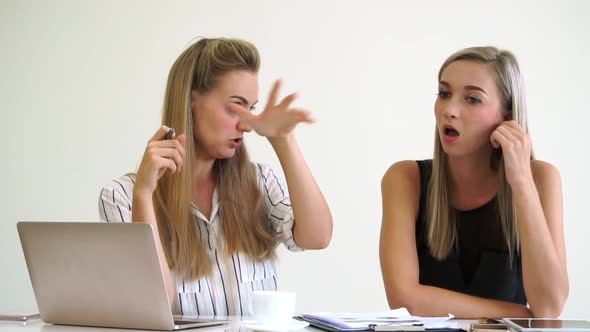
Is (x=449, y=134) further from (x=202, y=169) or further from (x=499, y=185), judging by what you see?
(x=202, y=169)

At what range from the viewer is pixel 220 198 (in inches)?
87.2

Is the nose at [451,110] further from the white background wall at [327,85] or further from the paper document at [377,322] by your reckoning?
the white background wall at [327,85]

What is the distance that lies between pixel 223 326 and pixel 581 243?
2.54 m

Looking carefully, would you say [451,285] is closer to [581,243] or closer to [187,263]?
[187,263]

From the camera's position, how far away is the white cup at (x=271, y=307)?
4.99 ft

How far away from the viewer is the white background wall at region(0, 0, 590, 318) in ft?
12.2

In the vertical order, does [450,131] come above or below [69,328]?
above

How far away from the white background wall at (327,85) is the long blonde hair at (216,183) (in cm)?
146

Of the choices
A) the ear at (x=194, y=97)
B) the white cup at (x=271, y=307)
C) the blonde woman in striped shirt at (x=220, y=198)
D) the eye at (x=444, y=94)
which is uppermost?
the eye at (x=444, y=94)

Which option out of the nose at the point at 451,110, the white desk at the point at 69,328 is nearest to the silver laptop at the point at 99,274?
the white desk at the point at 69,328

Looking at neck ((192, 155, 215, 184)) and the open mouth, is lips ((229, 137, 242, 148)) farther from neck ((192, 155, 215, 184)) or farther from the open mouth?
the open mouth

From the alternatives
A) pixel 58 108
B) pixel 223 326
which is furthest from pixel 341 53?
pixel 223 326

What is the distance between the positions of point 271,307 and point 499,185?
40.3 inches

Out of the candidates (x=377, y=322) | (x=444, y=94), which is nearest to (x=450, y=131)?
(x=444, y=94)
